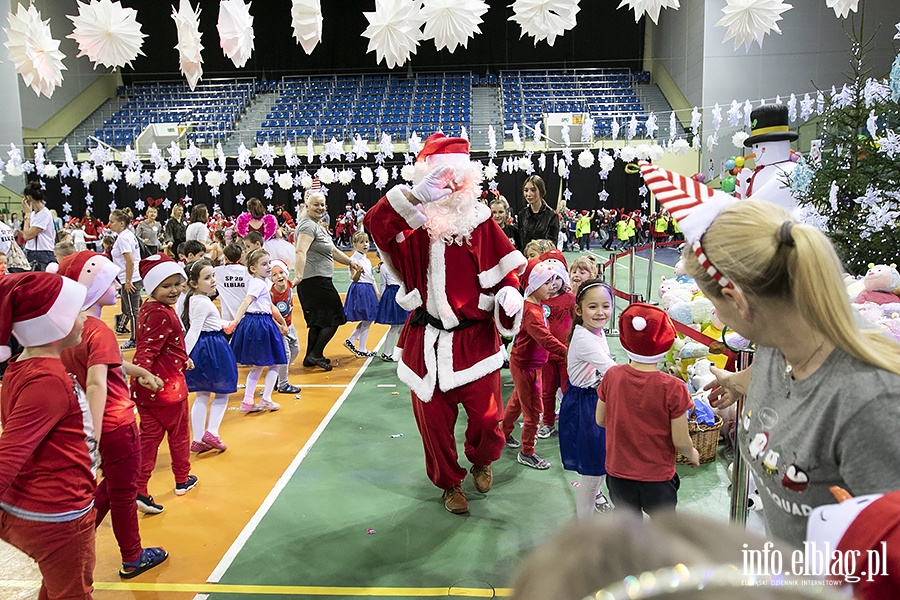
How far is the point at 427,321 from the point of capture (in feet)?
11.8

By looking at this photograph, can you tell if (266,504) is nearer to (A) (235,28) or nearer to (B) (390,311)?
(B) (390,311)

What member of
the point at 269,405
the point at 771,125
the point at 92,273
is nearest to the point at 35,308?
the point at 92,273

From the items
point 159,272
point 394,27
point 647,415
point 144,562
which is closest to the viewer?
point 647,415

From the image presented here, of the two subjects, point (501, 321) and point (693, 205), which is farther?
point (501, 321)

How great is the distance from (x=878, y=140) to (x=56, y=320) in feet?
18.8

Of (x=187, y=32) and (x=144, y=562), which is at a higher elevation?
(x=187, y=32)

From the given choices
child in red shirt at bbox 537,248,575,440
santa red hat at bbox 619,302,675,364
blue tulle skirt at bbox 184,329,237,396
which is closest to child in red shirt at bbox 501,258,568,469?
child in red shirt at bbox 537,248,575,440

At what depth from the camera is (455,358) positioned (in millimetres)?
3467

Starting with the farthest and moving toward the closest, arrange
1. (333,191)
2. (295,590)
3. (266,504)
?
(333,191), (266,504), (295,590)

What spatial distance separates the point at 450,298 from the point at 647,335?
4.30 ft

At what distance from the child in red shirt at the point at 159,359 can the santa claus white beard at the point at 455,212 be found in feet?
4.48

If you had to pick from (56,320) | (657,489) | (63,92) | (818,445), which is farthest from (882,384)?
(63,92)

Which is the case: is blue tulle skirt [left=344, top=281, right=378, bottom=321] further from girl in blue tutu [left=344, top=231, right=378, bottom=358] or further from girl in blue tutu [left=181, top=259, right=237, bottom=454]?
girl in blue tutu [left=181, top=259, right=237, bottom=454]

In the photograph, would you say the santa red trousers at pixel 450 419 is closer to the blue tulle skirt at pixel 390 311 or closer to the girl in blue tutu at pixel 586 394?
the girl in blue tutu at pixel 586 394
